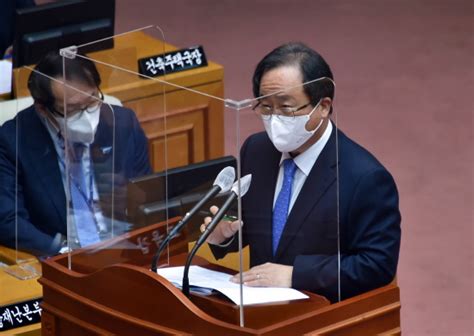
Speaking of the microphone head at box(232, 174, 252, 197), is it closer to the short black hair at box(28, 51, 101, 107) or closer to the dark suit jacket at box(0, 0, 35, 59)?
the short black hair at box(28, 51, 101, 107)

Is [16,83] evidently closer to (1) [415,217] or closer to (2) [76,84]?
(2) [76,84]

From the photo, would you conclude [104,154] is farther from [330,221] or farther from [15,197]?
[15,197]

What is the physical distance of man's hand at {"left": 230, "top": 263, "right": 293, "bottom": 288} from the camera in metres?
2.74

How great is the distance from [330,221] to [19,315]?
2.97ft

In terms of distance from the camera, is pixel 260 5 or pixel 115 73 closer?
pixel 115 73

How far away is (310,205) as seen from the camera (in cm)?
279

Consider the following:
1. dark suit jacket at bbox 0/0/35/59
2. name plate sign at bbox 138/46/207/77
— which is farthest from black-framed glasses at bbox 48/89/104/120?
dark suit jacket at bbox 0/0/35/59

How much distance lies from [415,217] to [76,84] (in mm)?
2131

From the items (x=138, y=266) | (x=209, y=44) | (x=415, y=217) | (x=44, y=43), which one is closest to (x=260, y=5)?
(x=209, y=44)

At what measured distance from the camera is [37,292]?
136 inches

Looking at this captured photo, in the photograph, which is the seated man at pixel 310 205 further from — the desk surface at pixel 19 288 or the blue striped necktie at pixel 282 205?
the desk surface at pixel 19 288

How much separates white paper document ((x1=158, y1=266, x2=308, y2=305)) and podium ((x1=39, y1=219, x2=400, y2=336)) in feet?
0.05

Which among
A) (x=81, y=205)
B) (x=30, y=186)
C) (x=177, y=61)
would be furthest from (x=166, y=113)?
(x=177, y=61)

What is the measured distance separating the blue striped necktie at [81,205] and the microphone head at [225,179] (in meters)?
0.43
